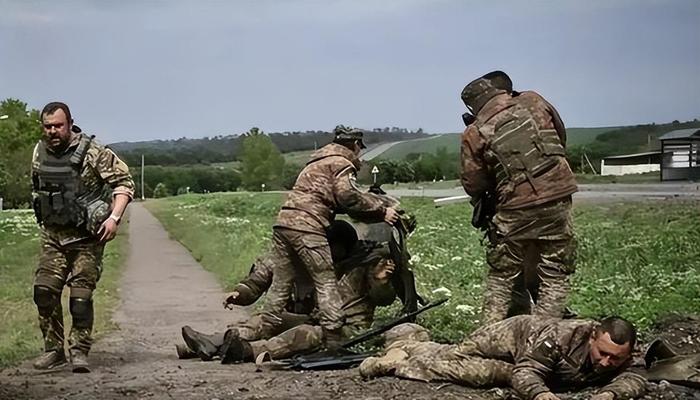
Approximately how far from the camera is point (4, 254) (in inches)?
802

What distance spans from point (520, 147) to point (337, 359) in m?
1.86

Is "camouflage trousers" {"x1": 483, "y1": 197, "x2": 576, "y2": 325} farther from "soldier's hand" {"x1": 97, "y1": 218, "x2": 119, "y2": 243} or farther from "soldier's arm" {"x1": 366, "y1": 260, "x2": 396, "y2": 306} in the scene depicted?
"soldier's hand" {"x1": 97, "y1": 218, "x2": 119, "y2": 243}

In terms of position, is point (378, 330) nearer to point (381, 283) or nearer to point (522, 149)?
point (381, 283)

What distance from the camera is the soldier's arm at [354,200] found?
790cm

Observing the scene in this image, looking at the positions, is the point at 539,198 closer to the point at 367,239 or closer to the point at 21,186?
the point at 367,239

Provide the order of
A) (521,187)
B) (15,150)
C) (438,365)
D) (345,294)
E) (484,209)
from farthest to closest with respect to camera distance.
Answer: (15,150), (345,294), (484,209), (521,187), (438,365)

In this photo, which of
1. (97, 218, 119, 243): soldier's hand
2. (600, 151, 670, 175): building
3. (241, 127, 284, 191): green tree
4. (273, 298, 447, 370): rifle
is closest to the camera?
(273, 298, 447, 370): rifle

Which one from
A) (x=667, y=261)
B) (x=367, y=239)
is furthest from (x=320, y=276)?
(x=667, y=261)

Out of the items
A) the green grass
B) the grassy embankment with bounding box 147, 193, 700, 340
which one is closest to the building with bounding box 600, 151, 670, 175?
the grassy embankment with bounding box 147, 193, 700, 340

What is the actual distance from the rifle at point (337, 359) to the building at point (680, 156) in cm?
767

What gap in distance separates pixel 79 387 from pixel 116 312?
225 inches

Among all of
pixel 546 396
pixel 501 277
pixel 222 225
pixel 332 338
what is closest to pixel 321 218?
pixel 332 338

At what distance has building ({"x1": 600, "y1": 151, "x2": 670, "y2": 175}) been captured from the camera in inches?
577

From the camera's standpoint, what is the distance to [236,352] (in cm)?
773
